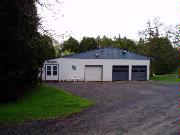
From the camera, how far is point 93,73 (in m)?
28.9

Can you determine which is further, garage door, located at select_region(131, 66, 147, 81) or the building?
garage door, located at select_region(131, 66, 147, 81)

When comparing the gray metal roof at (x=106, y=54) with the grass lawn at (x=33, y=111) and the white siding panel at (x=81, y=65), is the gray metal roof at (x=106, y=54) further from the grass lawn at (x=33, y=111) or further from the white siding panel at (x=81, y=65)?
the grass lawn at (x=33, y=111)

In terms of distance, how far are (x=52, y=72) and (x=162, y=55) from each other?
22551 millimetres

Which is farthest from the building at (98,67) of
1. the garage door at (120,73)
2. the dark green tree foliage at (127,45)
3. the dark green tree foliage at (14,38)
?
the dark green tree foliage at (127,45)

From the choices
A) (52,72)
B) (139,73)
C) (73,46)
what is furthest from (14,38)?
(73,46)

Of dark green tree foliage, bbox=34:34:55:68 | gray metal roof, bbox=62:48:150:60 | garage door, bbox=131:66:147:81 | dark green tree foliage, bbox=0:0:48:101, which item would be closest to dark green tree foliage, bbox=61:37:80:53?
gray metal roof, bbox=62:48:150:60

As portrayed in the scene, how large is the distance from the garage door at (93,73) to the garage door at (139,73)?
471 cm

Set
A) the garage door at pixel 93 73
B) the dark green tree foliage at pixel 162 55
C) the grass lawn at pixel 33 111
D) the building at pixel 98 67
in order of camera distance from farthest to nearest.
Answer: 1. the dark green tree foliage at pixel 162 55
2. the garage door at pixel 93 73
3. the building at pixel 98 67
4. the grass lawn at pixel 33 111

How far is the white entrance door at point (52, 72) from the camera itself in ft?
90.0

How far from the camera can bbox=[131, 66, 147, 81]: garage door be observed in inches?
1190

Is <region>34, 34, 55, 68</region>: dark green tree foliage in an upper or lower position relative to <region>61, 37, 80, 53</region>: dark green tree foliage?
lower

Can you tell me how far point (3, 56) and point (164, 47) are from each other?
36.1 m

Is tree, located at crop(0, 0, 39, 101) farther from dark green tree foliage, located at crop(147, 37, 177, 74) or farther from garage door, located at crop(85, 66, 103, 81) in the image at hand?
dark green tree foliage, located at crop(147, 37, 177, 74)

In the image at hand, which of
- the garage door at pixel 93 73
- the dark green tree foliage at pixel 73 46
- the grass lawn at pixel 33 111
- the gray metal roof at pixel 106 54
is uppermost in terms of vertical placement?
the dark green tree foliage at pixel 73 46
